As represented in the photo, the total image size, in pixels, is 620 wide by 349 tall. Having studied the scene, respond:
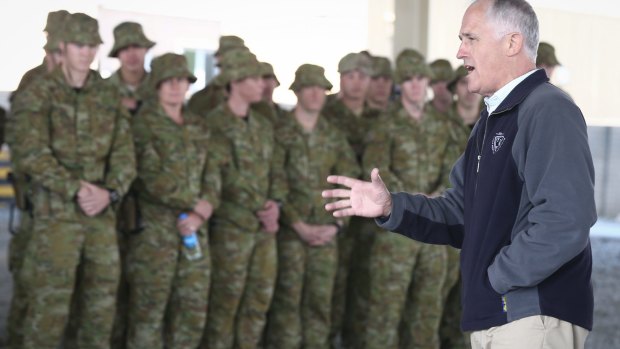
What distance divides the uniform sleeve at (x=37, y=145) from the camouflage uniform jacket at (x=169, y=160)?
1.42ft

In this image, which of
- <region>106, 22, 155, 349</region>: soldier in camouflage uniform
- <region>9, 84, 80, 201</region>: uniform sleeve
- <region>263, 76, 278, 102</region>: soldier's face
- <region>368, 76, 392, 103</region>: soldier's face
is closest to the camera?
<region>9, 84, 80, 201</region>: uniform sleeve

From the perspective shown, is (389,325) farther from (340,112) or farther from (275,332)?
(340,112)

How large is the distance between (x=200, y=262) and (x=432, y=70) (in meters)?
1.99

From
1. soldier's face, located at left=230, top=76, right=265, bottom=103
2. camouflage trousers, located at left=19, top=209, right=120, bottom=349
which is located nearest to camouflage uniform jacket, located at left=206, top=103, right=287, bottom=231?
soldier's face, located at left=230, top=76, right=265, bottom=103

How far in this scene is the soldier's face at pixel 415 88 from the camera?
16.3 feet

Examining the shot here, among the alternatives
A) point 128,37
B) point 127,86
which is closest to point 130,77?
point 127,86

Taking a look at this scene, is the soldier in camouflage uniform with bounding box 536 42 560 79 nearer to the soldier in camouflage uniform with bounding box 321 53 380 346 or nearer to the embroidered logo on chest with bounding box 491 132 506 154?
the soldier in camouflage uniform with bounding box 321 53 380 346

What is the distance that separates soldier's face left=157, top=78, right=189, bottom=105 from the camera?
4312 mm

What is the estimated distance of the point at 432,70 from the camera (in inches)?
212

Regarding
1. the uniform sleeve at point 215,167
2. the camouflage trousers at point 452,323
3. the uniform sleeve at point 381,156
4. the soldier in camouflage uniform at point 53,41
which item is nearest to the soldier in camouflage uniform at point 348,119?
the uniform sleeve at point 381,156

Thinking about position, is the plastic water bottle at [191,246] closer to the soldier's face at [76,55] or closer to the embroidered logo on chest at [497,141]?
the soldier's face at [76,55]

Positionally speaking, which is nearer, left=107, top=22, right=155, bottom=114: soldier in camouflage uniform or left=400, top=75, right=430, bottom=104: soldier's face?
left=107, top=22, right=155, bottom=114: soldier in camouflage uniform

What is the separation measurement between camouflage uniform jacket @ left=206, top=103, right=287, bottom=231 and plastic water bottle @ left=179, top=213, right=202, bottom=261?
291mm

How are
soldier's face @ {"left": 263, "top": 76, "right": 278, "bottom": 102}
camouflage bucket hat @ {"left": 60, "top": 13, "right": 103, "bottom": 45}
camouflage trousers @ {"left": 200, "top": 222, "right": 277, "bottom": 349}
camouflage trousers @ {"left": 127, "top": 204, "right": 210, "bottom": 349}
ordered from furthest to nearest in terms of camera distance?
soldier's face @ {"left": 263, "top": 76, "right": 278, "bottom": 102} < camouflage trousers @ {"left": 200, "top": 222, "right": 277, "bottom": 349} < camouflage trousers @ {"left": 127, "top": 204, "right": 210, "bottom": 349} < camouflage bucket hat @ {"left": 60, "top": 13, "right": 103, "bottom": 45}
